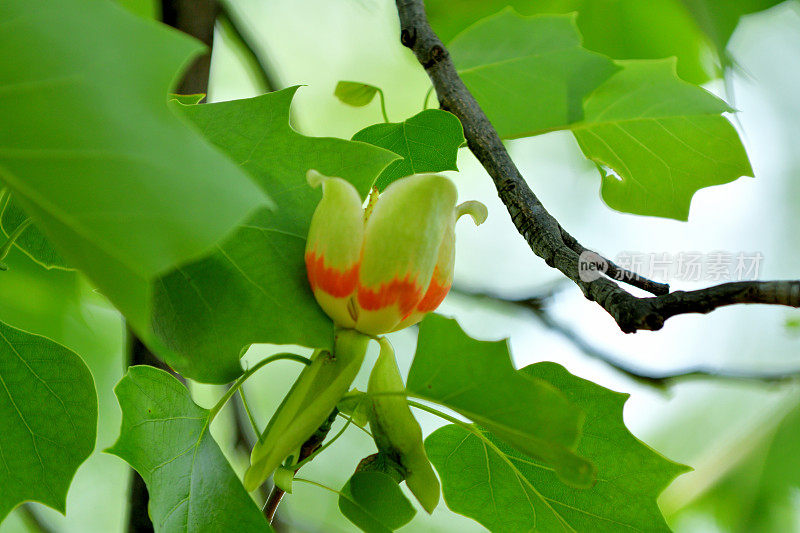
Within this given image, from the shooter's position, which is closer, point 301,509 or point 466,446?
point 466,446

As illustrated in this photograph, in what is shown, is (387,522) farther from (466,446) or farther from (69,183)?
(69,183)

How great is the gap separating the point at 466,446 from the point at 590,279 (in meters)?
0.13

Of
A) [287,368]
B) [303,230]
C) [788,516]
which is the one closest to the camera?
[303,230]

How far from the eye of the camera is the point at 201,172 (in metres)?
0.14

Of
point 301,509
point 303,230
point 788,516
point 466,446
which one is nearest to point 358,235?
point 303,230

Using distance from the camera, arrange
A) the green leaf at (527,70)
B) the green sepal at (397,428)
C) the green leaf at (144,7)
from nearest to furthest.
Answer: the green sepal at (397,428) → the green leaf at (527,70) → the green leaf at (144,7)

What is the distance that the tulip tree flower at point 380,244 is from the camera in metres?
0.22

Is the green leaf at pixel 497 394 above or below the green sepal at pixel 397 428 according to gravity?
above

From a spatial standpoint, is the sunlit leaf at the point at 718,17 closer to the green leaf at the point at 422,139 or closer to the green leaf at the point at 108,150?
the green leaf at the point at 422,139

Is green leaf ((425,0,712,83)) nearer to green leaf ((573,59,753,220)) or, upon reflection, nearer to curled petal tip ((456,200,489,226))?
green leaf ((573,59,753,220))

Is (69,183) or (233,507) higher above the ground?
(69,183)

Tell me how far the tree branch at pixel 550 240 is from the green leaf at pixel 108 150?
0.12 meters

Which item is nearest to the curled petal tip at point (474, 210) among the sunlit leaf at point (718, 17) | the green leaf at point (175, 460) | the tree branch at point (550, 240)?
the tree branch at point (550, 240)

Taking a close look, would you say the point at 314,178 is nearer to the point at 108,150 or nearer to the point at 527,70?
the point at 108,150
